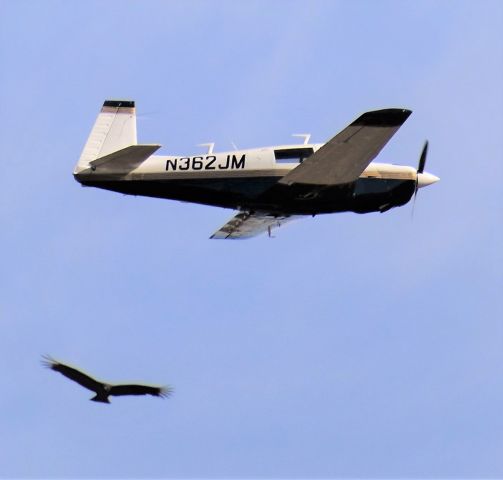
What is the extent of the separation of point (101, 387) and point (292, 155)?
→ 812 centimetres

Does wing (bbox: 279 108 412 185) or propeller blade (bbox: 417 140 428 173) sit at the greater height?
propeller blade (bbox: 417 140 428 173)

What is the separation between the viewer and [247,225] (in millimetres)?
57969

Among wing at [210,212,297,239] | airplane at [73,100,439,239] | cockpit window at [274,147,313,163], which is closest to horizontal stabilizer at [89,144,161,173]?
airplane at [73,100,439,239]

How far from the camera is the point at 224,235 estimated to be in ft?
192

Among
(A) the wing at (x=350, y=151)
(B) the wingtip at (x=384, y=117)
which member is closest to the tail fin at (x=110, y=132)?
(A) the wing at (x=350, y=151)

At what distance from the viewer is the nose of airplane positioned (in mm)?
56062

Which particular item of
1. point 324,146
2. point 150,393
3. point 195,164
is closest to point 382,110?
point 324,146

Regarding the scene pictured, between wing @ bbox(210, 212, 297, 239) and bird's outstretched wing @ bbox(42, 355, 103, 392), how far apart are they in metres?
7.35

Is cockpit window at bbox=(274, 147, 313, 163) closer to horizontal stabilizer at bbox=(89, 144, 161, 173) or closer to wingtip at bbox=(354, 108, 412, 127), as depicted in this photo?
wingtip at bbox=(354, 108, 412, 127)

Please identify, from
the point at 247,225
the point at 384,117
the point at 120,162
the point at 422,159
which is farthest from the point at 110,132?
the point at 422,159

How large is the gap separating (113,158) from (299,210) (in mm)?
5205

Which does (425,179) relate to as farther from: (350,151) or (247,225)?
(247,225)

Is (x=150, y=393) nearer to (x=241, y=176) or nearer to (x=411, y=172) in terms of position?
(x=241, y=176)

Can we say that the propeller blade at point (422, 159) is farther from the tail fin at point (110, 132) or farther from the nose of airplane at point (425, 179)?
the tail fin at point (110, 132)
